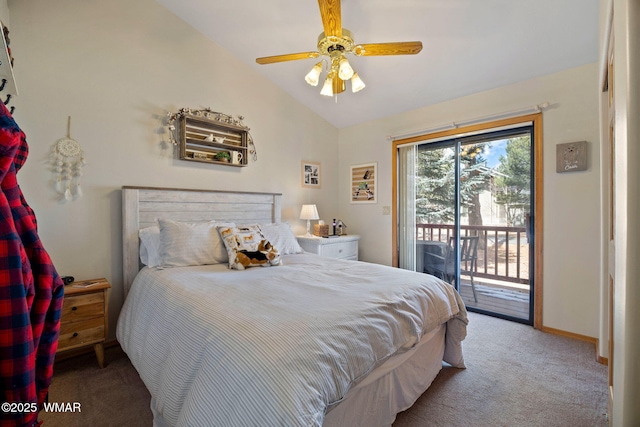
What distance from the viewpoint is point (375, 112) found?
12.4 ft

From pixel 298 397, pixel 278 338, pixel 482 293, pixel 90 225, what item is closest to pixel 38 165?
pixel 90 225

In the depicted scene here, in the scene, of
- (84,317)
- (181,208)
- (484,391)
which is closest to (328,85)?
(181,208)

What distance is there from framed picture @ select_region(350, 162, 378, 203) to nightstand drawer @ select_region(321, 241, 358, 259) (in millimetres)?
666

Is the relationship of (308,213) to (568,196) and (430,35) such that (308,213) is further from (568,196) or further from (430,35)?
(568,196)

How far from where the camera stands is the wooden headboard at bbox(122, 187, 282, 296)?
2.44 m

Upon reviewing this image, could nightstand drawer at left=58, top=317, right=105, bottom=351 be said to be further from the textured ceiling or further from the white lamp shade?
the textured ceiling

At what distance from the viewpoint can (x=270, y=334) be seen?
1.06 metres

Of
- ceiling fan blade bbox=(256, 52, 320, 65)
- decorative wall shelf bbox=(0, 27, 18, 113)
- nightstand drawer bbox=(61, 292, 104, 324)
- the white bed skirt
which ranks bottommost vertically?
the white bed skirt

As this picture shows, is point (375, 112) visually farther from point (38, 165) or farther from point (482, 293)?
point (38, 165)

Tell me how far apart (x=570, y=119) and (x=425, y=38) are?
4.89 ft

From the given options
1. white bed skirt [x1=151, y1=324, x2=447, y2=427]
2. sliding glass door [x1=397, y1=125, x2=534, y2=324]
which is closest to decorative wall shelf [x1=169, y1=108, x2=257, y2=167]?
sliding glass door [x1=397, y1=125, x2=534, y2=324]

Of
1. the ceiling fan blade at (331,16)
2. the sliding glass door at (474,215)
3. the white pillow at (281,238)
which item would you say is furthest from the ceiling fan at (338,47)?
the sliding glass door at (474,215)

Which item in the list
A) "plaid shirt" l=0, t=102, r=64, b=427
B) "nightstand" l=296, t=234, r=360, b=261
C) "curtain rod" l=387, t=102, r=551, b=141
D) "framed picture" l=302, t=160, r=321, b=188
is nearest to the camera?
"plaid shirt" l=0, t=102, r=64, b=427

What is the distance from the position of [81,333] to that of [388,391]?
6.99 ft
